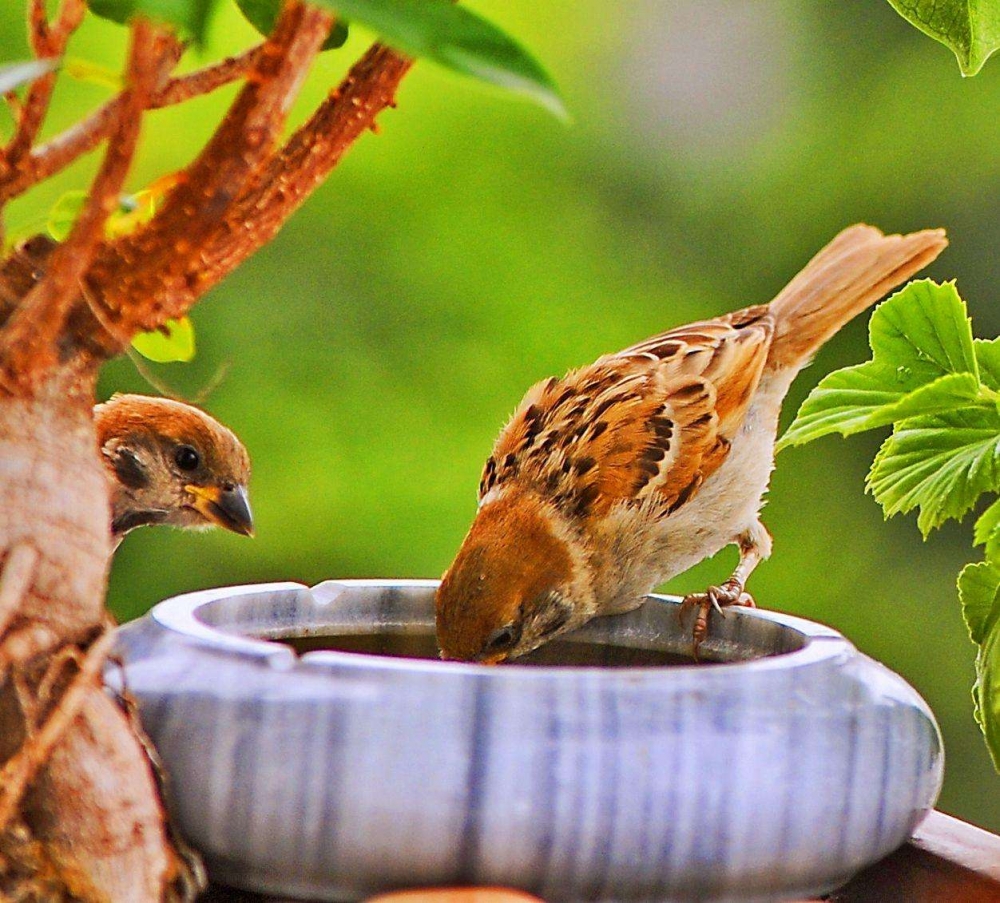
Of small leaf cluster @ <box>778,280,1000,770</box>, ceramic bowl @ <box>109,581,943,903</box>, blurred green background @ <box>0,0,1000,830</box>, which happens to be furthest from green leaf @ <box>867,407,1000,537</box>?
blurred green background @ <box>0,0,1000,830</box>

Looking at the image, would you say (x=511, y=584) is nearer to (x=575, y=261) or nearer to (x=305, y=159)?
(x=305, y=159)

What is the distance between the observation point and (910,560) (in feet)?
7.18

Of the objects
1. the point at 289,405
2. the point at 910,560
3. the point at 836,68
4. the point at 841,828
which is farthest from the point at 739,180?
the point at 841,828

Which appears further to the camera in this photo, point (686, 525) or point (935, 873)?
point (686, 525)

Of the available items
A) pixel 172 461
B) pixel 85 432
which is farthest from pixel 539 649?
pixel 172 461

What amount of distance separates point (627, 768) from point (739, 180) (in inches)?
72.6

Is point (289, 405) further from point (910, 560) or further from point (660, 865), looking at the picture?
point (660, 865)

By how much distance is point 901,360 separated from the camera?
0.74m

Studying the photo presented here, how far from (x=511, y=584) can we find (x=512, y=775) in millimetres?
606

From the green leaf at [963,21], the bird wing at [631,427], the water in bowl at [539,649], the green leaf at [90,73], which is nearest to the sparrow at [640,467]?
the bird wing at [631,427]

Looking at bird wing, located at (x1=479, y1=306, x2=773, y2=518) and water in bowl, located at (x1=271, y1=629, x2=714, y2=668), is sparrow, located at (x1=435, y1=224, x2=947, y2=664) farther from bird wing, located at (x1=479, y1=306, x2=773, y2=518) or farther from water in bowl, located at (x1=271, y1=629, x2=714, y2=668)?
water in bowl, located at (x1=271, y1=629, x2=714, y2=668)

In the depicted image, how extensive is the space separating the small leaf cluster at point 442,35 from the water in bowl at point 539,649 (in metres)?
0.33

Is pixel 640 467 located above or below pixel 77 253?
below

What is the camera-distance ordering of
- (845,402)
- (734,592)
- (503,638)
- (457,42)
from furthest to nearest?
(734,592)
(503,638)
(845,402)
(457,42)
